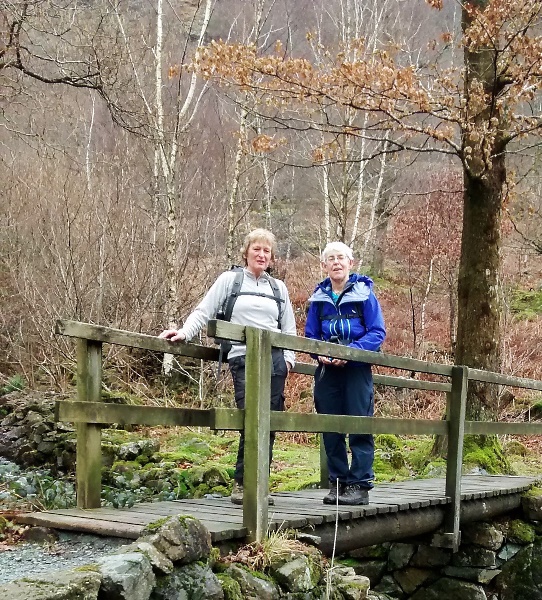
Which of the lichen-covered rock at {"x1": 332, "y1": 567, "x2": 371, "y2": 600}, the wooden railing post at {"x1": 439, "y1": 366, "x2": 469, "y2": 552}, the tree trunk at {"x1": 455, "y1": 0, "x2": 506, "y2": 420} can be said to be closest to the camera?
the lichen-covered rock at {"x1": 332, "y1": 567, "x2": 371, "y2": 600}

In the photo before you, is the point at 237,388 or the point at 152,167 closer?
the point at 237,388

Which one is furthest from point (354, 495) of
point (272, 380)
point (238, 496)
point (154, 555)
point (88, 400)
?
point (154, 555)

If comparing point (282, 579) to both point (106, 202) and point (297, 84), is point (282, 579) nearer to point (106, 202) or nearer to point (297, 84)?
point (297, 84)

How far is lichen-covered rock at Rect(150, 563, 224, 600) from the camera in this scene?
10.2 ft

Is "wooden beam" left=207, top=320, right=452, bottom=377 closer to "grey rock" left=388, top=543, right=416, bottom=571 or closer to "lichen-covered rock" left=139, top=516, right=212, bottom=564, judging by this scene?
"lichen-covered rock" left=139, top=516, right=212, bottom=564

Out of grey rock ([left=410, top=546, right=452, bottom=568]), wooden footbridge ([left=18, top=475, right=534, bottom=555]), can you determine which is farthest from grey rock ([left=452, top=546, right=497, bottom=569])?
wooden footbridge ([left=18, top=475, right=534, bottom=555])

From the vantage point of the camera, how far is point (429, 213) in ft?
62.2

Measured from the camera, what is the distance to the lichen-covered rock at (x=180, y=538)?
3.19 meters

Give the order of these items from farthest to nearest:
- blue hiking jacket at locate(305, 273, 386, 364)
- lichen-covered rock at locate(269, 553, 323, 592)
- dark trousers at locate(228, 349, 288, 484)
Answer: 1. blue hiking jacket at locate(305, 273, 386, 364)
2. dark trousers at locate(228, 349, 288, 484)
3. lichen-covered rock at locate(269, 553, 323, 592)

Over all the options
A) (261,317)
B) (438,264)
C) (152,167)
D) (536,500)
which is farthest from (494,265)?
(438,264)

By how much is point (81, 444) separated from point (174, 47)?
13.7 meters

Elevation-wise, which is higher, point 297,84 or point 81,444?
point 297,84

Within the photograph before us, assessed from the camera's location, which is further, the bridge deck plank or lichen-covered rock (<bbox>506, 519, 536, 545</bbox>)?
lichen-covered rock (<bbox>506, 519, 536, 545</bbox>)

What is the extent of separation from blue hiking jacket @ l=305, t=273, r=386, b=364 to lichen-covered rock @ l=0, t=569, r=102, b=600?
107 inches
